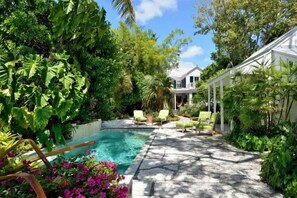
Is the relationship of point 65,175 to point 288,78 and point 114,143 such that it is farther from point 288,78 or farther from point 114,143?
point 114,143

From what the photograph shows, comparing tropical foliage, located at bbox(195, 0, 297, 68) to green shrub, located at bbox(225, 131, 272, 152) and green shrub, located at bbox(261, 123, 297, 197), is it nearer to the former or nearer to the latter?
green shrub, located at bbox(225, 131, 272, 152)

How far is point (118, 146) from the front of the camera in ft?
40.8

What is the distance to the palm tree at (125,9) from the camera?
9128mm

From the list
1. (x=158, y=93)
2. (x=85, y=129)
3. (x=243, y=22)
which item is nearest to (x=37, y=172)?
(x=85, y=129)

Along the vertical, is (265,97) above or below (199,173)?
above

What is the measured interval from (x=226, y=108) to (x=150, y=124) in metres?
9.33

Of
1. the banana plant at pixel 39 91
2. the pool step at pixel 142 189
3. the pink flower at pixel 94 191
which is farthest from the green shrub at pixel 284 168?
the banana plant at pixel 39 91

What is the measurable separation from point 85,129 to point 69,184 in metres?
11.4

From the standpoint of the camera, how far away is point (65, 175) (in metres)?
3.42

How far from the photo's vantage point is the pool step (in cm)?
503

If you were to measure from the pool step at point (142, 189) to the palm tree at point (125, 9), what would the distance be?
643 centimetres

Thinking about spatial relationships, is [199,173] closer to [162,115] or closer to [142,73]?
[162,115]

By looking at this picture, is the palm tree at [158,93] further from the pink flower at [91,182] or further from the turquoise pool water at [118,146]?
the pink flower at [91,182]

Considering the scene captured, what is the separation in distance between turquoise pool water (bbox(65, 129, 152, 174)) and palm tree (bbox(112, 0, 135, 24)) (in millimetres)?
5332
